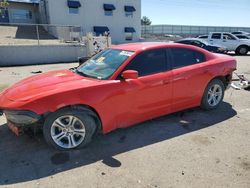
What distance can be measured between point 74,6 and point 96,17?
110 inches

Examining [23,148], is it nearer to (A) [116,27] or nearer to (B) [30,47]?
(B) [30,47]

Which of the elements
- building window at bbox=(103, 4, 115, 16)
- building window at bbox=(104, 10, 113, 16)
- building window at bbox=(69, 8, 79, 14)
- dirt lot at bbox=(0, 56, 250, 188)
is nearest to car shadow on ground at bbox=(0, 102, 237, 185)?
dirt lot at bbox=(0, 56, 250, 188)

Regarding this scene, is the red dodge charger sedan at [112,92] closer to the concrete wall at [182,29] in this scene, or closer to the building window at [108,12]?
the building window at [108,12]

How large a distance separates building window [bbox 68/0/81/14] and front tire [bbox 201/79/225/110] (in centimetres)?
2177

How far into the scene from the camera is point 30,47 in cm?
1423

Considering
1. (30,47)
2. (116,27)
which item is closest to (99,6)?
(116,27)

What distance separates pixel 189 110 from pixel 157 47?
1.72m

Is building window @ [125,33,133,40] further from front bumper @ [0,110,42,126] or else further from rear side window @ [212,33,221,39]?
front bumper @ [0,110,42,126]

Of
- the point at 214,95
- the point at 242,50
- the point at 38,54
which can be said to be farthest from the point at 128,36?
the point at 214,95

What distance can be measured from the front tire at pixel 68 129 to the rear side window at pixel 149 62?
1.13m

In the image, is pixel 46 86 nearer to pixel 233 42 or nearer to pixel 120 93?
pixel 120 93

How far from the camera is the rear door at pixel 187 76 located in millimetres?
4691

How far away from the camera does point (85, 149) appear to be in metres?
3.86

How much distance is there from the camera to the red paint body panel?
3.56 metres
